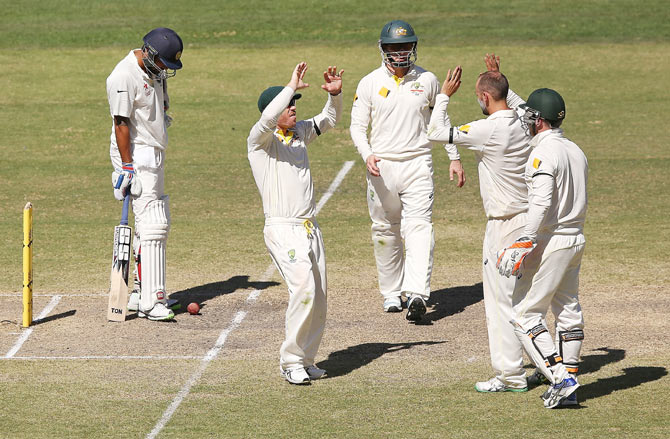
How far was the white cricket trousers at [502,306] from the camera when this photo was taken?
8.50 m

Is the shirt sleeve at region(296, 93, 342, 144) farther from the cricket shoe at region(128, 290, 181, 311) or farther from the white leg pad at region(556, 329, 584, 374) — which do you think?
the cricket shoe at region(128, 290, 181, 311)

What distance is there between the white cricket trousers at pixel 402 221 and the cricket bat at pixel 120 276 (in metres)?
2.46

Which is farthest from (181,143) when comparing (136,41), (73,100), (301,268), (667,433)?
(667,433)

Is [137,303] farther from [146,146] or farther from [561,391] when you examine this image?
[561,391]

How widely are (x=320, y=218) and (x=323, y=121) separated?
608 centimetres

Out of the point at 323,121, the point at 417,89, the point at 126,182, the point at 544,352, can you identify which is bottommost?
the point at 544,352

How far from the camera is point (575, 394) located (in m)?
8.28

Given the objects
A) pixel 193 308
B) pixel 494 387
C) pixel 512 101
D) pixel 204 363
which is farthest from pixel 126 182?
pixel 494 387

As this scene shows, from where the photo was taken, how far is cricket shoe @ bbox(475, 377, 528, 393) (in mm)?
8547

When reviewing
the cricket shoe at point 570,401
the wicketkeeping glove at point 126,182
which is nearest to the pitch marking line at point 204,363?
the wicketkeeping glove at point 126,182

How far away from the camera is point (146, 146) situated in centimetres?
1100

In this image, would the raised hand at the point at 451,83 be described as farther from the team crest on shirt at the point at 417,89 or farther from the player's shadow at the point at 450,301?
the player's shadow at the point at 450,301

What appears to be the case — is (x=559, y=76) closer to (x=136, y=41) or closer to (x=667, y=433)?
(x=136, y=41)

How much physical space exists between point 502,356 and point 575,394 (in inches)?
24.1
